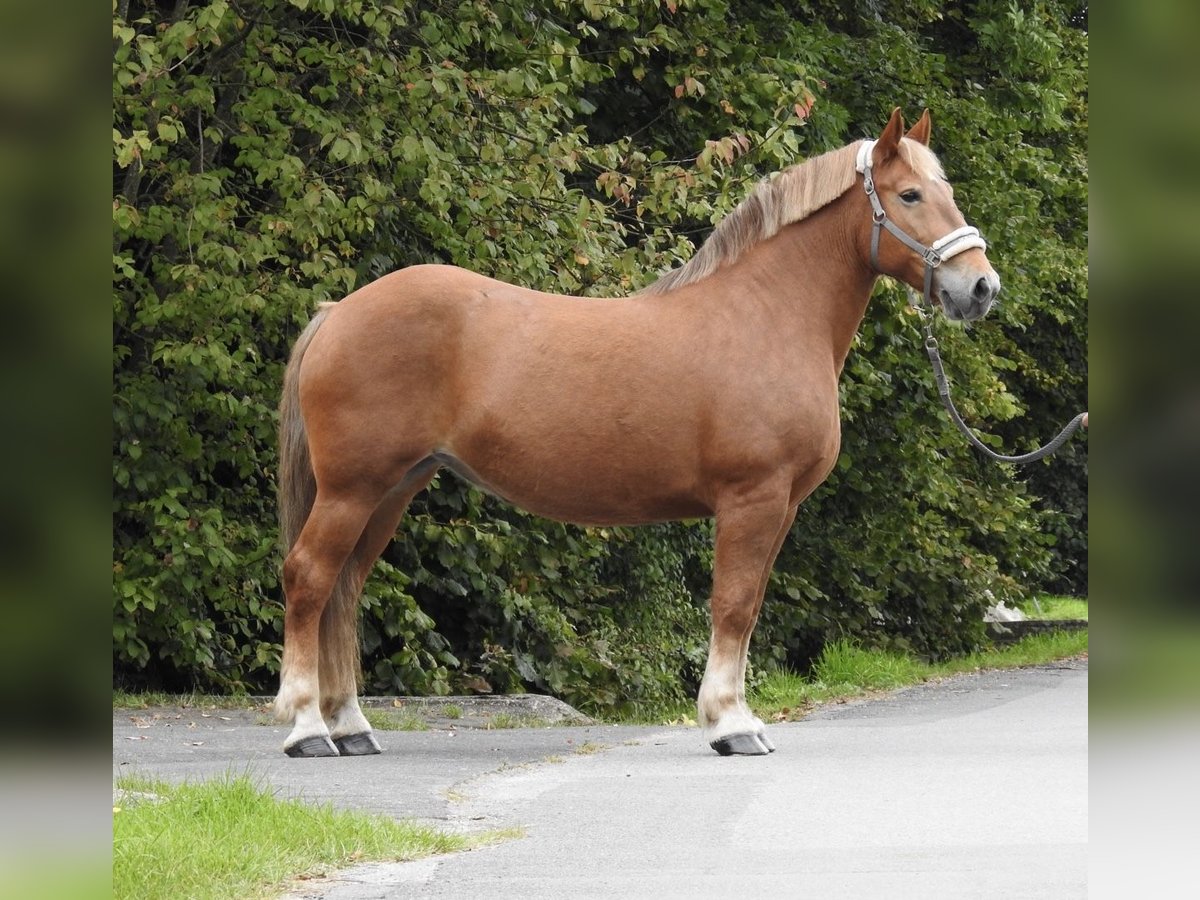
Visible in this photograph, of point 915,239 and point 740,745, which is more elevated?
point 915,239

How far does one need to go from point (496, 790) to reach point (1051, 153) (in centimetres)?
1316

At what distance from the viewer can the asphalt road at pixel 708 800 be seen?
4477mm

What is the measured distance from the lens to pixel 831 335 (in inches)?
303

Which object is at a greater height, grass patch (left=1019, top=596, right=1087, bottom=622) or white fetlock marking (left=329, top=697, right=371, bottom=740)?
white fetlock marking (left=329, top=697, right=371, bottom=740)

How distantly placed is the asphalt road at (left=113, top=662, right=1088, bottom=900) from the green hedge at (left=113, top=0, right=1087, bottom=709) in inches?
72.8

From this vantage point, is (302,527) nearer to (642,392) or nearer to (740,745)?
(642,392)

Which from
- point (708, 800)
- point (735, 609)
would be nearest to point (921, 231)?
point (735, 609)

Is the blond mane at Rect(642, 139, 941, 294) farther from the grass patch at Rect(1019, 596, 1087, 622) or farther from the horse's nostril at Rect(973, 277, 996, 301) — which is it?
the grass patch at Rect(1019, 596, 1087, 622)

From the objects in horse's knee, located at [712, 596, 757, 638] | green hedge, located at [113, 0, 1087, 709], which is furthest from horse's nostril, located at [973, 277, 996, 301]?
green hedge, located at [113, 0, 1087, 709]

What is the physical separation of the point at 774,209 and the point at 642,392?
1.15 meters

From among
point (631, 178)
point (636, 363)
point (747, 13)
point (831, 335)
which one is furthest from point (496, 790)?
point (747, 13)

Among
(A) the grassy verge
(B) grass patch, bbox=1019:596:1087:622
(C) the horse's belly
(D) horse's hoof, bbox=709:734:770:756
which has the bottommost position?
(B) grass patch, bbox=1019:596:1087:622

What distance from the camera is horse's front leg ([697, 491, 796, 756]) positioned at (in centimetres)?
730

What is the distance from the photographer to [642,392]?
7.42 m
